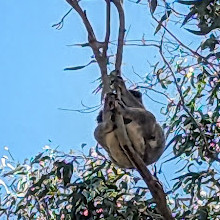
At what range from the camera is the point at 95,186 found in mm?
2027

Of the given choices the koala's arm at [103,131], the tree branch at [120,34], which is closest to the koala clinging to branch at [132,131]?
the koala's arm at [103,131]

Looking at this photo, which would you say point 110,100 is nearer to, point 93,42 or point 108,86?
point 108,86

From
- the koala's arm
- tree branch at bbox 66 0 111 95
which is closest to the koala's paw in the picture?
tree branch at bbox 66 0 111 95

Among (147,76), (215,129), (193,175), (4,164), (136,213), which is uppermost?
(147,76)

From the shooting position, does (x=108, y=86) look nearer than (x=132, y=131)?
Yes

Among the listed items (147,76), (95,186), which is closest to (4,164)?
(147,76)

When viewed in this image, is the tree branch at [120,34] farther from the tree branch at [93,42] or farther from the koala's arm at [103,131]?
the koala's arm at [103,131]

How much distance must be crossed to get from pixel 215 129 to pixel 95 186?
0.54m

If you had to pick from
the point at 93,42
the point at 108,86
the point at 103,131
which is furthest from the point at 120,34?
the point at 103,131

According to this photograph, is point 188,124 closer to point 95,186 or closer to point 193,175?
point 193,175

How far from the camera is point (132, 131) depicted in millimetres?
2088

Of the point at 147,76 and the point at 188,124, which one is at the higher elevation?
the point at 147,76

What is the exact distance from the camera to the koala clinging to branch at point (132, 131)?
1.99 metres

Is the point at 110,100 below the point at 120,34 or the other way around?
below
